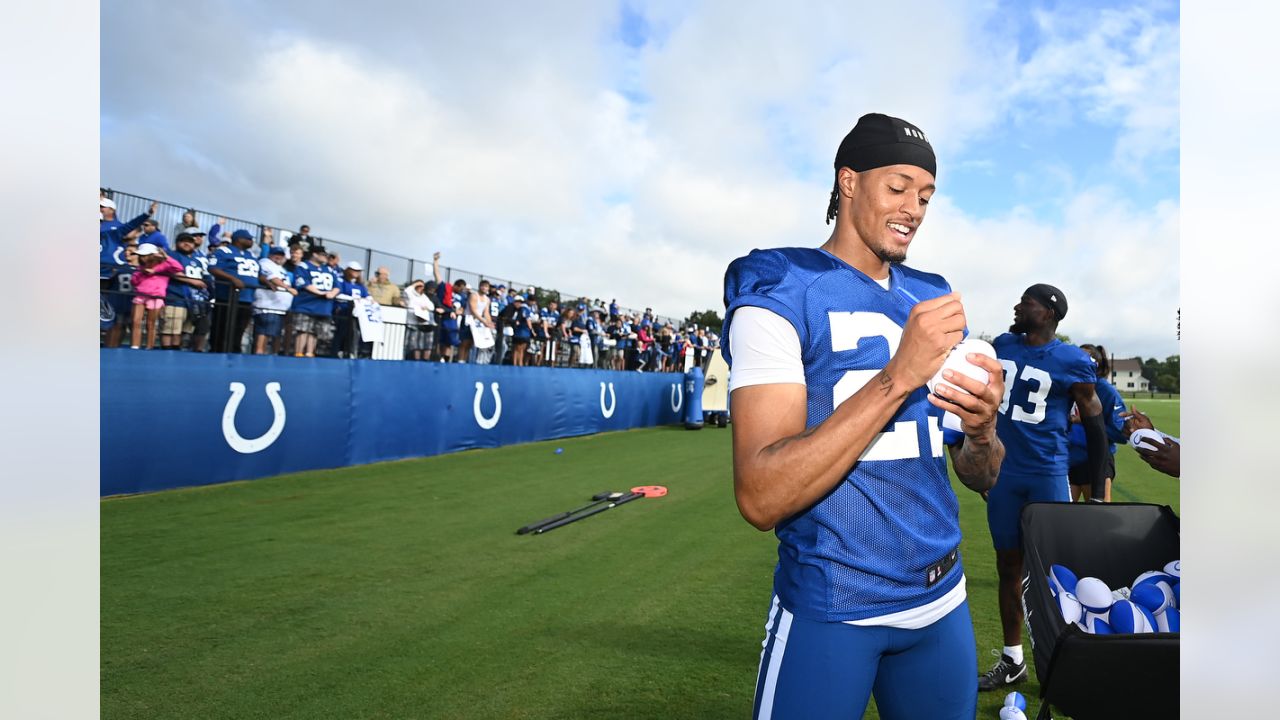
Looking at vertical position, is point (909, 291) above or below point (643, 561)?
above

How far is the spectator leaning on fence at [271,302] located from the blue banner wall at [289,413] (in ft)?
1.79

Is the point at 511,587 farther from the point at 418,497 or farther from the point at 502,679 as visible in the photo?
the point at 418,497

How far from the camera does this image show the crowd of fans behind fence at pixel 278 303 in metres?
10.1

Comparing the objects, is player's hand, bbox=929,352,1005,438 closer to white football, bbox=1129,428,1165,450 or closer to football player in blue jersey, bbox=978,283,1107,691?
white football, bbox=1129,428,1165,450

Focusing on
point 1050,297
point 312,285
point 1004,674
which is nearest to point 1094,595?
point 1004,674

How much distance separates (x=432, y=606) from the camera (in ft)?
17.7

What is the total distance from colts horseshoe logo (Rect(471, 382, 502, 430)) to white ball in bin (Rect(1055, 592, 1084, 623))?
14229 millimetres

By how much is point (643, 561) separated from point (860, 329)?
17.6 feet

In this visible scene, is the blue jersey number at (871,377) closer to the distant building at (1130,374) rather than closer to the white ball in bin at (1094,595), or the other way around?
the white ball in bin at (1094,595)

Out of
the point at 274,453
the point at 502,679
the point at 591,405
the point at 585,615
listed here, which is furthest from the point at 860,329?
the point at 591,405

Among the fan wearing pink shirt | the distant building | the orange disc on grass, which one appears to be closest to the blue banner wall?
the fan wearing pink shirt

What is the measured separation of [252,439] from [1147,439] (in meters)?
11.4
